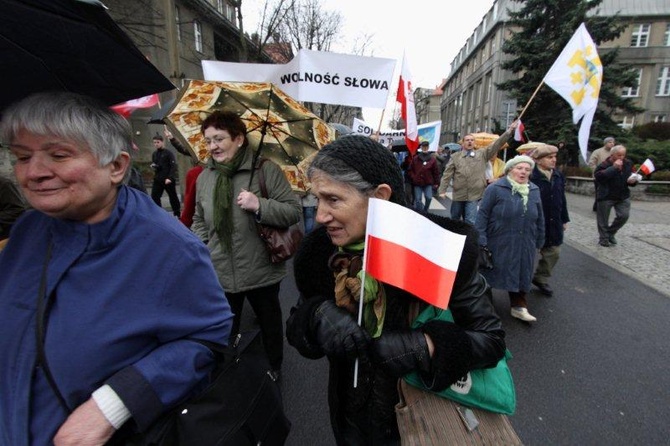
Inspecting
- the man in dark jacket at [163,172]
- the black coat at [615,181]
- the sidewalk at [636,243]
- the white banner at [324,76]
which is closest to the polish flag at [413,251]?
the white banner at [324,76]

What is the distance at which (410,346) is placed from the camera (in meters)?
1.19

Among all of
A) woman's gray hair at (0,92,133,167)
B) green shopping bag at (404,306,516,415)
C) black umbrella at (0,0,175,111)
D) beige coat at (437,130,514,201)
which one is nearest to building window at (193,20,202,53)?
beige coat at (437,130,514,201)

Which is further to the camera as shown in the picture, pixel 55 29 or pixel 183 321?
pixel 183 321

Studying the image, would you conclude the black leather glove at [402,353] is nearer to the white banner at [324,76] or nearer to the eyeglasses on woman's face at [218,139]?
the eyeglasses on woman's face at [218,139]

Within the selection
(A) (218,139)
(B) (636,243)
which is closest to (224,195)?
(A) (218,139)

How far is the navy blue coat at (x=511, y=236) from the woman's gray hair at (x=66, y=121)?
12.2 ft

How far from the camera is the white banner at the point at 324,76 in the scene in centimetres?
432

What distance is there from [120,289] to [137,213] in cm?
25

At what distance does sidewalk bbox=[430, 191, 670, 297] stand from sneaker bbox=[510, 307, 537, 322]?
7.99ft

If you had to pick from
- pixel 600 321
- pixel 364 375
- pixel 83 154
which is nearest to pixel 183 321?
pixel 83 154

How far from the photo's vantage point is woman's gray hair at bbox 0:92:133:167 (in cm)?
103

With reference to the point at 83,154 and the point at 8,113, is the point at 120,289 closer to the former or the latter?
the point at 83,154

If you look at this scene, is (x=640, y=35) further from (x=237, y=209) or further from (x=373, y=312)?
(x=373, y=312)

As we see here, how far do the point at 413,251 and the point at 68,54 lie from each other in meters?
1.23
